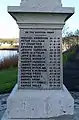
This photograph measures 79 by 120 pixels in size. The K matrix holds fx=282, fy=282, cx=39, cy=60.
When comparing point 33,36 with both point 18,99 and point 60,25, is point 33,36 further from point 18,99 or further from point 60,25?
point 18,99

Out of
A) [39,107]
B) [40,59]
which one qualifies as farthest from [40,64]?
[39,107]

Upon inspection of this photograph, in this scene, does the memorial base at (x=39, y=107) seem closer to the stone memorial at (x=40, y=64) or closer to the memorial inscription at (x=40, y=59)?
the stone memorial at (x=40, y=64)

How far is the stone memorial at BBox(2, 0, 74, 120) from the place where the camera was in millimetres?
5391

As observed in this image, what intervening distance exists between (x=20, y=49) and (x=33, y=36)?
0.36 m

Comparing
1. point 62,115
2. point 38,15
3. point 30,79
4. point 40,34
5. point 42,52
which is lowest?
point 62,115

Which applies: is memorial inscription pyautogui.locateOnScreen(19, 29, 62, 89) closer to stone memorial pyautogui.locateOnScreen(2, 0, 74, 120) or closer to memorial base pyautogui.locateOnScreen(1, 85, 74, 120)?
stone memorial pyautogui.locateOnScreen(2, 0, 74, 120)

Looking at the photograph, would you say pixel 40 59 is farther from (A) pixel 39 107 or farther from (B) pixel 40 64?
(A) pixel 39 107

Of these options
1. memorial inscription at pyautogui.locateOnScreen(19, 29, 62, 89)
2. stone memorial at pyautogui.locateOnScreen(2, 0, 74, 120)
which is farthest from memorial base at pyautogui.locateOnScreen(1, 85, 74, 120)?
memorial inscription at pyautogui.locateOnScreen(19, 29, 62, 89)

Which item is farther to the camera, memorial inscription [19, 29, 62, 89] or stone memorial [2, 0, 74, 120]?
memorial inscription [19, 29, 62, 89]

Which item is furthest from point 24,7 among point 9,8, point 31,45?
point 31,45

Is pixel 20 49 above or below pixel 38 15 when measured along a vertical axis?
below

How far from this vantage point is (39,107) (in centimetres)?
538

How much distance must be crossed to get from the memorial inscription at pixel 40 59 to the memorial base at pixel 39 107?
298mm

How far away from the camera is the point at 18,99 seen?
540 cm
